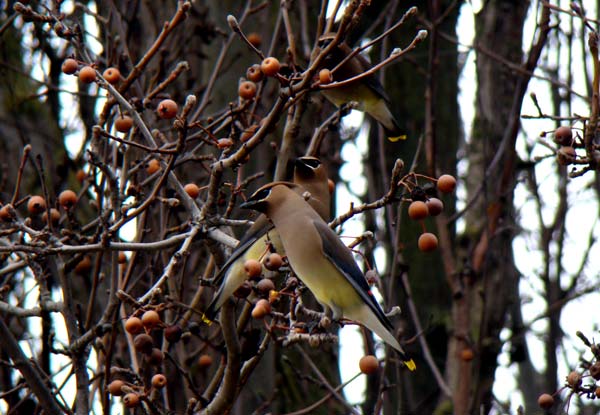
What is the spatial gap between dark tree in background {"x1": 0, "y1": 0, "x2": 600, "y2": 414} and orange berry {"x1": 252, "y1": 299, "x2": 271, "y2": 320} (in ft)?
0.33

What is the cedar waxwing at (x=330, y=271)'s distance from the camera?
3334 millimetres

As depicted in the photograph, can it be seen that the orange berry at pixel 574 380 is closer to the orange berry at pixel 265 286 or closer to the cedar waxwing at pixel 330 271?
the cedar waxwing at pixel 330 271

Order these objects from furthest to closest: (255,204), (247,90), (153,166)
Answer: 1. (153,166)
2. (247,90)
3. (255,204)

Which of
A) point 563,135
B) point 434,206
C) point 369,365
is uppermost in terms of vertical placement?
point 563,135

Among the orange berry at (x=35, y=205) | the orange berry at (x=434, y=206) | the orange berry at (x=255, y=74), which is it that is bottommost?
the orange berry at (x=434, y=206)

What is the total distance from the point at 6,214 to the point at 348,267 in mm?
1100

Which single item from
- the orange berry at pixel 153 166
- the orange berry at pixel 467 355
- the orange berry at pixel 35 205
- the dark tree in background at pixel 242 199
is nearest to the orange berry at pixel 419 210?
the dark tree in background at pixel 242 199

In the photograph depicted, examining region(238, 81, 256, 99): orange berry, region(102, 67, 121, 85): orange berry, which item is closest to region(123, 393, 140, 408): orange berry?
region(102, 67, 121, 85): orange berry

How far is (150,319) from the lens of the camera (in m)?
2.95

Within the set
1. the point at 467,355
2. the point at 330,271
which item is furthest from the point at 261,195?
the point at 467,355

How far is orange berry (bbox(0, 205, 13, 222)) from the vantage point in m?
3.23

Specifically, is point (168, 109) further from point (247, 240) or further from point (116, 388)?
point (116, 388)

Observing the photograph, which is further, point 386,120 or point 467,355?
point 467,355

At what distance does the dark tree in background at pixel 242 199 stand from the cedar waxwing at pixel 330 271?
0.24ft
